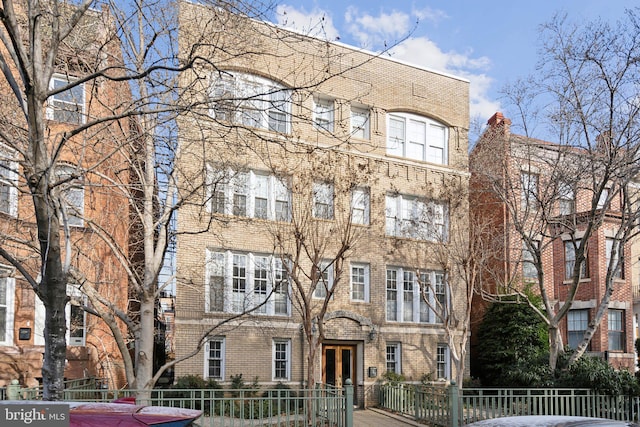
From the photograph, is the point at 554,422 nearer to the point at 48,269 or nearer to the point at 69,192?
the point at 48,269

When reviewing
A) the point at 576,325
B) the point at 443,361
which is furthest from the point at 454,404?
the point at 576,325

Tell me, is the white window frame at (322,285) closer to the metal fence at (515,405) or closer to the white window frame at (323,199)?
the white window frame at (323,199)

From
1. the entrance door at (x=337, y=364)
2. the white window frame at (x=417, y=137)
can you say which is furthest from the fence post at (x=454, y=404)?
the white window frame at (x=417, y=137)

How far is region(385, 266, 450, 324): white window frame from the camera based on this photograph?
23781 millimetres

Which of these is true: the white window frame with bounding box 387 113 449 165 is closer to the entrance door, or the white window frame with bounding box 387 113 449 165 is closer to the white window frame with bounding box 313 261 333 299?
the white window frame with bounding box 313 261 333 299

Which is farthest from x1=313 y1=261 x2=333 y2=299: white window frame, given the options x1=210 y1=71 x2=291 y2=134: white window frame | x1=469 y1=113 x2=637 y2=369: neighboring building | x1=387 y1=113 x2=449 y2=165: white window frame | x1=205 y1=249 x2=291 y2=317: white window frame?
x1=469 y1=113 x2=637 y2=369: neighboring building

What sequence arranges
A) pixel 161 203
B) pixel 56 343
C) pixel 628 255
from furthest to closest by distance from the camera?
1. pixel 628 255
2. pixel 161 203
3. pixel 56 343

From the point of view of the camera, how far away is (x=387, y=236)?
23469 millimetres

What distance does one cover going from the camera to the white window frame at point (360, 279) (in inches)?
907

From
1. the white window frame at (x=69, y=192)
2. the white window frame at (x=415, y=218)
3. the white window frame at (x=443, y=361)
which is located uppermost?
the white window frame at (x=415, y=218)

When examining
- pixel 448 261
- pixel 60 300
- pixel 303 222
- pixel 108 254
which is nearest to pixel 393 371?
pixel 448 261

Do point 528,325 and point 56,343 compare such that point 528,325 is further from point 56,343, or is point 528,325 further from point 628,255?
point 56,343

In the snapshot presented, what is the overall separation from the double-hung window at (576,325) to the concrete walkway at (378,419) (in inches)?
451

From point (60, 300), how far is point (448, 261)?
701 inches
